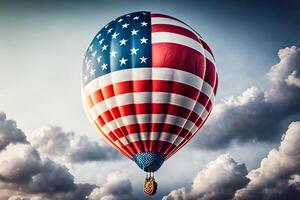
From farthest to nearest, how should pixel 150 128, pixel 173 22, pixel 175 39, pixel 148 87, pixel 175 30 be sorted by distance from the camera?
pixel 173 22 < pixel 175 30 < pixel 175 39 < pixel 150 128 < pixel 148 87

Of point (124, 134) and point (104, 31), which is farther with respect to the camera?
point (104, 31)

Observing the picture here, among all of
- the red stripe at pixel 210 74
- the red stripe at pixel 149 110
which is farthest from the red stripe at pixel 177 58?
the red stripe at pixel 149 110

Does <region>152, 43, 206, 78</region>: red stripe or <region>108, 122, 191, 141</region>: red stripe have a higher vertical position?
<region>152, 43, 206, 78</region>: red stripe

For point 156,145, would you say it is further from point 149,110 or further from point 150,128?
point 149,110

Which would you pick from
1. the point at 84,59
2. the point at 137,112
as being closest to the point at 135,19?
the point at 84,59

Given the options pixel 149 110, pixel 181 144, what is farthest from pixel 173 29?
pixel 181 144

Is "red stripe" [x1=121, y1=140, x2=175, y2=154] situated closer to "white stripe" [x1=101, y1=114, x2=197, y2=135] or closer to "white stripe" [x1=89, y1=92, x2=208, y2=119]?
"white stripe" [x1=101, y1=114, x2=197, y2=135]

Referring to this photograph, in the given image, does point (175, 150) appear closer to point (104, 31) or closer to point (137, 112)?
point (137, 112)

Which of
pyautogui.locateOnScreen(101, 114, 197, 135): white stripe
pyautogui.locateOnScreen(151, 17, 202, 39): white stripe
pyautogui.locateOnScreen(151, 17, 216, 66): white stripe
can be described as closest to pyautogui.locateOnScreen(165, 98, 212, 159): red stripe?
pyautogui.locateOnScreen(101, 114, 197, 135): white stripe
